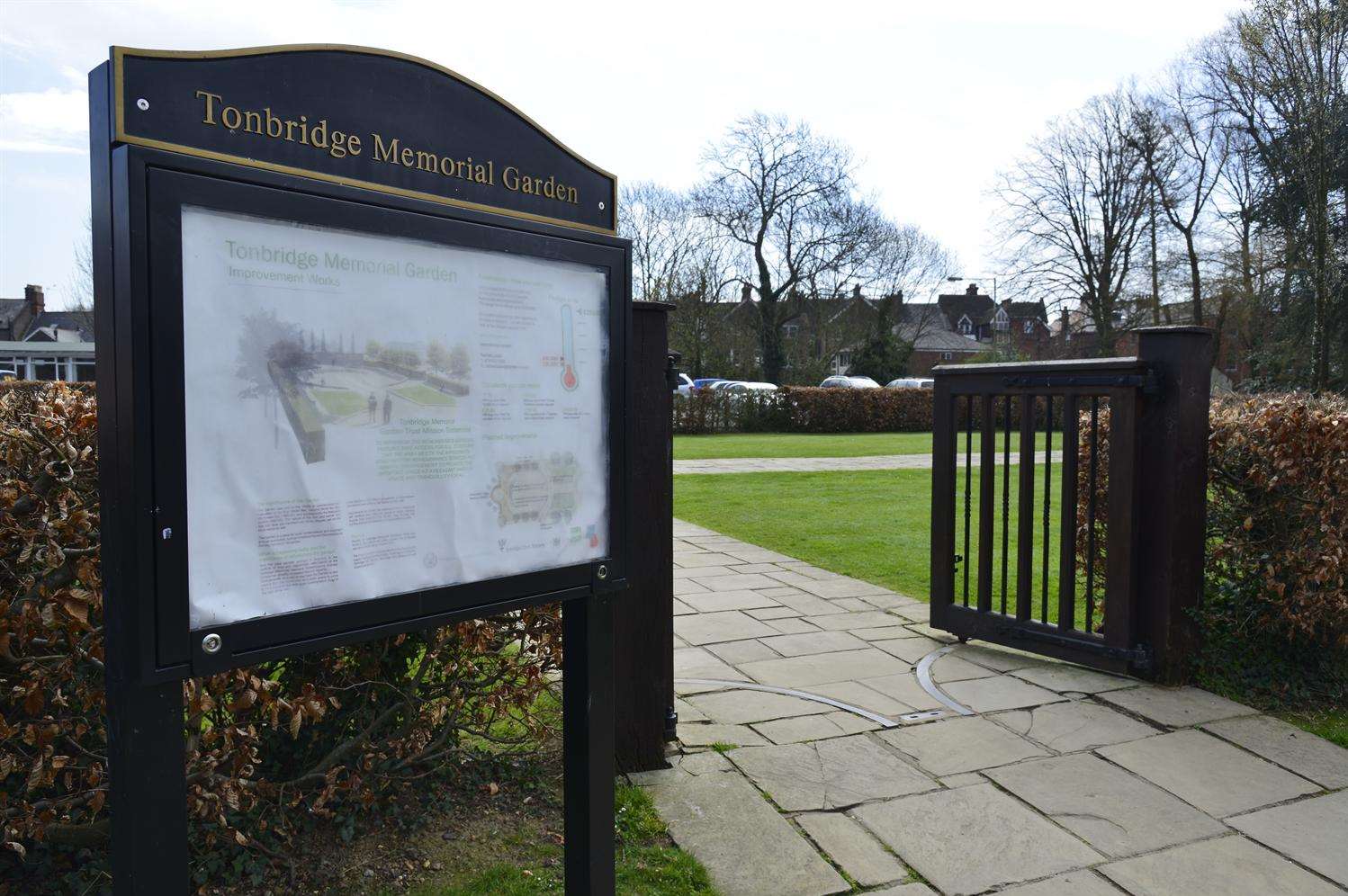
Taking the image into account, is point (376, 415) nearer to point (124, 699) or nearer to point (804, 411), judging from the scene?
point (124, 699)

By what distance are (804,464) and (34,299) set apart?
68621 mm

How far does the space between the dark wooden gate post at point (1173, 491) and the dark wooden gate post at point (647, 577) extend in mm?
2353

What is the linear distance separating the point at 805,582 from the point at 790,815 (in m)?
3.91

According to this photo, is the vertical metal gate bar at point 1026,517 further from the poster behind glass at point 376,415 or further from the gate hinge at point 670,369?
the poster behind glass at point 376,415

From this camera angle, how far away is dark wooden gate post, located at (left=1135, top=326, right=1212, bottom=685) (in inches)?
170

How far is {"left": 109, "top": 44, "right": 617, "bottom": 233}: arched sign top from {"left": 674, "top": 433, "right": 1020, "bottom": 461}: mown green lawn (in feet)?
53.4

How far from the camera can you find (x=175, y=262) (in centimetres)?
162

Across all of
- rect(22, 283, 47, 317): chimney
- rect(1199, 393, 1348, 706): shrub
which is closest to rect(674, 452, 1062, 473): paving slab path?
rect(1199, 393, 1348, 706): shrub

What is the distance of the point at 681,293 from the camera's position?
40750 mm

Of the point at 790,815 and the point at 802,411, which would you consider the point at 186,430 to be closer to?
the point at 790,815

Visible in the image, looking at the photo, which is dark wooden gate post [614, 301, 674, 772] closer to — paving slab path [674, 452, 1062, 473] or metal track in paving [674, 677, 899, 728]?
metal track in paving [674, 677, 899, 728]

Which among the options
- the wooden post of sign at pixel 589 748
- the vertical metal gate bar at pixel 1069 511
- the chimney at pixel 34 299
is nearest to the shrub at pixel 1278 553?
the vertical metal gate bar at pixel 1069 511

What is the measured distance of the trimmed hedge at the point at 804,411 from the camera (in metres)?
27.2

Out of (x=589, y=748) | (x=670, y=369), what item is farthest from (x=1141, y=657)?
(x=589, y=748)
